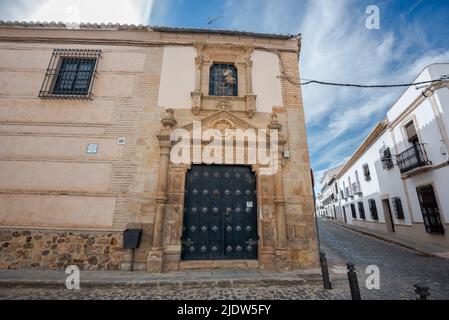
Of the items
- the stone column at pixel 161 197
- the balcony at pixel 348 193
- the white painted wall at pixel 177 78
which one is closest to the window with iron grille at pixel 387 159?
the balcony at pixel 348 193

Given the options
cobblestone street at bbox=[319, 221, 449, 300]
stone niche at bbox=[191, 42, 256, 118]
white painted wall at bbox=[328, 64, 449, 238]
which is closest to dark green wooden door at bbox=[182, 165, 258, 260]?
stone niche at bbox=[191, 42, 256, 118]

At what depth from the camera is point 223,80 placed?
6.60 m

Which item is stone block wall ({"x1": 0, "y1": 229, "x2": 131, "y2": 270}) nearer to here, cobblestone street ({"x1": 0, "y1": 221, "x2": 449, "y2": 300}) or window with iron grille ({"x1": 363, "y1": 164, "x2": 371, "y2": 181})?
cobblestone street ({"x1": 0, "y1": 221, "x2": 449, "y2": 300})

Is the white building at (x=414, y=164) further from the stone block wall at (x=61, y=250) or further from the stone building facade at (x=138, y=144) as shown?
the stone block wall at (x=61, y=250)

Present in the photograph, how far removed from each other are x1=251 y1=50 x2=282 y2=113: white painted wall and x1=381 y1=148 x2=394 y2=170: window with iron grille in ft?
32.0

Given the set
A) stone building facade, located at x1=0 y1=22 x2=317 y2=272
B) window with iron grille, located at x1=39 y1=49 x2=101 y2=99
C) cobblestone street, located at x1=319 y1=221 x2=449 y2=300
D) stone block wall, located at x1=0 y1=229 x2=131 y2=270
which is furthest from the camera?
window with iron grille, located at x1=39 y1=49 x2=101 y2=99

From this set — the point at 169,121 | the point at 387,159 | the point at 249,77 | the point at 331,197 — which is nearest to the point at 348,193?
the point at 387,159

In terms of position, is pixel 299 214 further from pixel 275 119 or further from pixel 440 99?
pixel 440 99

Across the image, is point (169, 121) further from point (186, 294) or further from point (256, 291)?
point (256, 291)

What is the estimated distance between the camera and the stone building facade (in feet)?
16.4

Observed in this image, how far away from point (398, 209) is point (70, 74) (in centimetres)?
1662

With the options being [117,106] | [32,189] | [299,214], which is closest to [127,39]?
[117,106]

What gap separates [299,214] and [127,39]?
7.55 metres
